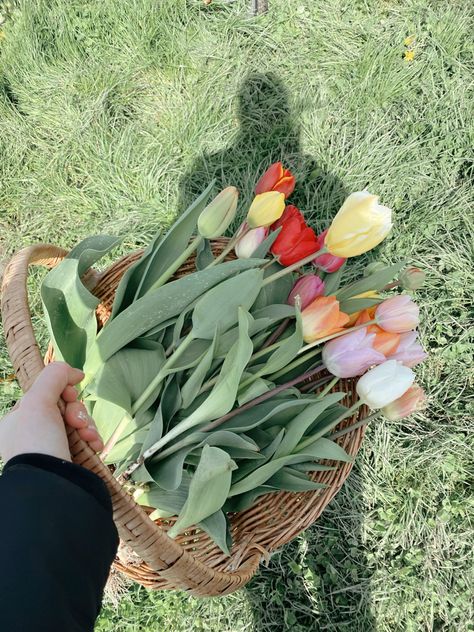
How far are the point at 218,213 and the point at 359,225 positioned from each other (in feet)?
0.78

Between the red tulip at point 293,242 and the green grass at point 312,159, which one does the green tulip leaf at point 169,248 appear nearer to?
the red tulip at point 293,242

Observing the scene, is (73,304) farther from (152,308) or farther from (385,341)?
(385,341)

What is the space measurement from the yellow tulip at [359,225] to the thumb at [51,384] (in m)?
0.50

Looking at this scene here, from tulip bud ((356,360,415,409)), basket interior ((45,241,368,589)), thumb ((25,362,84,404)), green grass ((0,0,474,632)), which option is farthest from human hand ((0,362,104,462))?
green grass ((0,0,474,632))

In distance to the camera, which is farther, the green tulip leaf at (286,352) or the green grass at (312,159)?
the green grass at (312,159)

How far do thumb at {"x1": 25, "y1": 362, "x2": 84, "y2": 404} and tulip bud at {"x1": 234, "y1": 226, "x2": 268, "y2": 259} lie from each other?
44 centimetres

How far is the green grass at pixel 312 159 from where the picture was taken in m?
1.47

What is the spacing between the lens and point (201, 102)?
173cm

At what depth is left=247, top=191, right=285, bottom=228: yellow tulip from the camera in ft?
3.29

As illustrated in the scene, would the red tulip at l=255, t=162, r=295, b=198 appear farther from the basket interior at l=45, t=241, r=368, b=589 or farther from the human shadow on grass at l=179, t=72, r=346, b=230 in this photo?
the human shadow on grass at l=179, t=72, r=346, b=230

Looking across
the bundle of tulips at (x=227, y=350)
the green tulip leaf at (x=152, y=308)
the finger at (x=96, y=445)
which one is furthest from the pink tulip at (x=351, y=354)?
the finger at (x=96, y=445)

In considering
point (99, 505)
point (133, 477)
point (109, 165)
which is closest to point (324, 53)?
point (109, 165)

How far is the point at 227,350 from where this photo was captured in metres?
1.02

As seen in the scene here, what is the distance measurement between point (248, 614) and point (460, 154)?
138 centimetres
